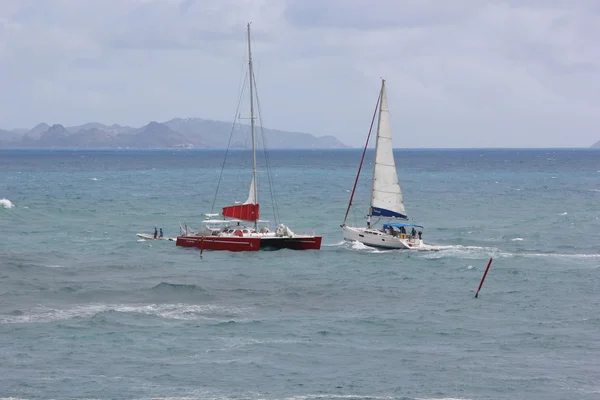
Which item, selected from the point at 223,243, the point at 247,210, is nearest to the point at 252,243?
the point at 223,243

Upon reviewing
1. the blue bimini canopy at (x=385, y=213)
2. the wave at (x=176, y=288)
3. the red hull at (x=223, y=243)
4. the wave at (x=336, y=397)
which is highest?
the blue bimini canopy at (x=385, y=213)

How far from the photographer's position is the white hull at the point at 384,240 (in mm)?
70875

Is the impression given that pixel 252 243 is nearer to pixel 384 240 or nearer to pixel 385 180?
pixel 384 240

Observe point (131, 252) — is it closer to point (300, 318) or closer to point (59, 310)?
point (59, 310)

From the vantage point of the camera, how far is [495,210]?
356 ft

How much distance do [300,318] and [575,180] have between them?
141187mm

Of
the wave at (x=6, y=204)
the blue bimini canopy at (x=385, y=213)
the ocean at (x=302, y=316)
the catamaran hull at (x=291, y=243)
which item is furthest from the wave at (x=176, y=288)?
the wave at (x=6, y=204)

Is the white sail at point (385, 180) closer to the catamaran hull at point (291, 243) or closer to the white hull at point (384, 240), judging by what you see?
the white hull at point (384, 240)

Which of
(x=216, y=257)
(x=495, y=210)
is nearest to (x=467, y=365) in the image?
(x=216, y=257)

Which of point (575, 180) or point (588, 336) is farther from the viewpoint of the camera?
point (575, 180)

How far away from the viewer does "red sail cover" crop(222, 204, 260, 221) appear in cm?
7106

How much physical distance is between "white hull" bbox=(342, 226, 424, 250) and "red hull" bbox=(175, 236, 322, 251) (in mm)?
4106

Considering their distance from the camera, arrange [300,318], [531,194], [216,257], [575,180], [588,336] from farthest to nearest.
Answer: [575,180]
[531,194]
[216,257]
[300,318]
[588,336]

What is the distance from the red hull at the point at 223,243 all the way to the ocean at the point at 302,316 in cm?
93
